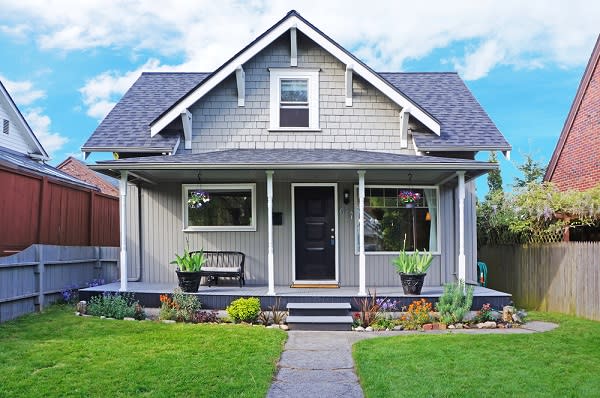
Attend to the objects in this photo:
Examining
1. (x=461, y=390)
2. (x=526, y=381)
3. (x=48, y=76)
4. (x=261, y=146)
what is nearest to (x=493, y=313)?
(x=526, y=381)

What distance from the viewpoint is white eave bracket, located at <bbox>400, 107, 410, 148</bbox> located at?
1127cm

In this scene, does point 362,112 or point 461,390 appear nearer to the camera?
point 461,390

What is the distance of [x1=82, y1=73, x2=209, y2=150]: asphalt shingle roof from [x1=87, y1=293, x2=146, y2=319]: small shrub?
10.8 ft

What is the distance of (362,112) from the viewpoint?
38.5 feet

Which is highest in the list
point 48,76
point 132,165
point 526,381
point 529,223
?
point 48,76

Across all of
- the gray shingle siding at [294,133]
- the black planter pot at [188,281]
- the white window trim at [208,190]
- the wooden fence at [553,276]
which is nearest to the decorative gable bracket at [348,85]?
the gray shingle siding at [294,133]

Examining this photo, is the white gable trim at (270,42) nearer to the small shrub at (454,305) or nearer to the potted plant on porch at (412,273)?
the potted plant on porch at (412,273)

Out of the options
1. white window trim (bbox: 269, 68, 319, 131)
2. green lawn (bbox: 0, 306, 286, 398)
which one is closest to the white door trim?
white window trim (bbox: 269, 68, 319, 131)

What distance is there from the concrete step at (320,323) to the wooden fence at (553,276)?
14.6 ft

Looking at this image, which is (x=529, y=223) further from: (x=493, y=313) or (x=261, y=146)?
(x=261, y=146)

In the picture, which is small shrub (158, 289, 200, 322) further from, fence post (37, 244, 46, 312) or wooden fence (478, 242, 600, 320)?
wooden fence (478, 242, 600, 320)

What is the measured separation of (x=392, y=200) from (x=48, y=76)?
1244 centimetres

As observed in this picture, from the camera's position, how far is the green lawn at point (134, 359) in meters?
5.21

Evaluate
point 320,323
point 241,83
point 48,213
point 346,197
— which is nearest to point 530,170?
point 346,197
